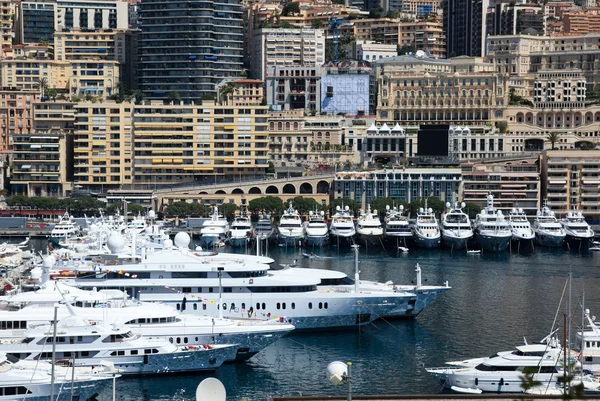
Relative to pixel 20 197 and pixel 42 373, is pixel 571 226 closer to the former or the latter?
pixel 20 197

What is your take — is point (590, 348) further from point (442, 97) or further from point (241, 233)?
point (442, 97)

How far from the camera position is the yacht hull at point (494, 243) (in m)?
84.4

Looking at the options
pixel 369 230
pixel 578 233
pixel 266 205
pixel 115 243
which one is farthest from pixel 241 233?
pixel 115 243

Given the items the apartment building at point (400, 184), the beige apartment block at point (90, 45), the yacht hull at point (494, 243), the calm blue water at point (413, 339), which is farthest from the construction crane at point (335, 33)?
the calm blue water at point (413, 339)

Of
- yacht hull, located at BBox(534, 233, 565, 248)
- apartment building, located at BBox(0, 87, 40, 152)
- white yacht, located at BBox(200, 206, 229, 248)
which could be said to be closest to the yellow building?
apartment building, located at BBox(0, 87, 40, 152)

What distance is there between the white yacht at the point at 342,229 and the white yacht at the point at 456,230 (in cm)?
541

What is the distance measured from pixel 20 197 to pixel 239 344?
5397cm

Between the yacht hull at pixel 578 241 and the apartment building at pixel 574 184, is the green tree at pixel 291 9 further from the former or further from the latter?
the yacht hull at pixel 578 241

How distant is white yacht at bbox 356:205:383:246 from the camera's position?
284ft

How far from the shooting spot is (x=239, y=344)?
4478 cm

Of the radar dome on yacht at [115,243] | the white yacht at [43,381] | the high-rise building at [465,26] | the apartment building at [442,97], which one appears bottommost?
the white yacht at [43,381]

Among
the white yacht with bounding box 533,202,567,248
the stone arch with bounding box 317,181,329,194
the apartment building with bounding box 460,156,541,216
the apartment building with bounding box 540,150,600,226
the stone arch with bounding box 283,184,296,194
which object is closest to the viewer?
the white yacht with bounding box 533,202,567,248

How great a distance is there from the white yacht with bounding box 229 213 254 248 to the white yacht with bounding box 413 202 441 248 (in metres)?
9.73

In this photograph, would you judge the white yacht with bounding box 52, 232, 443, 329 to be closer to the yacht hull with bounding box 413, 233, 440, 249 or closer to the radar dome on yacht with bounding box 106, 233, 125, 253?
the radar dome on yacht with bounding box 106, 233, 125, 253
